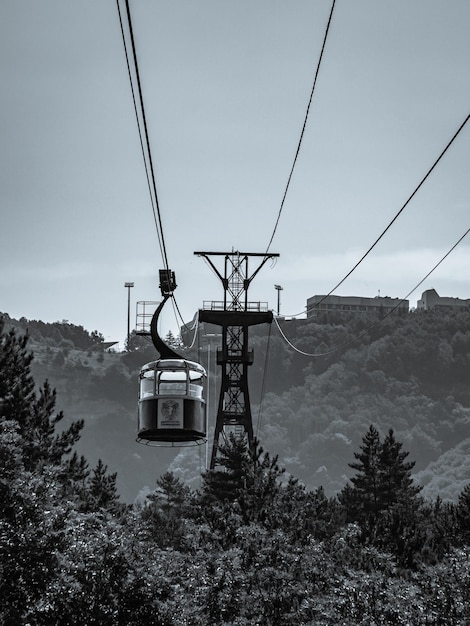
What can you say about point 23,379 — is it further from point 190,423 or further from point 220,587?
point 190,423

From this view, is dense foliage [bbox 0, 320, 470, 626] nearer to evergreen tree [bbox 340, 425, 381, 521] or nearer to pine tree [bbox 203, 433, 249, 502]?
pine tree [bbox 203, 433, 249, 502]

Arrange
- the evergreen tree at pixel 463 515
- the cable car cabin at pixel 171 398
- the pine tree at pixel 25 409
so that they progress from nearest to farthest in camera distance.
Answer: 1. the cable car cabin at pixel 171 398
2. the pine tree at pixel 25 409
3. the evergreen tree at pixel 463 515

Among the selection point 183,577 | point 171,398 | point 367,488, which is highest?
point 171,398

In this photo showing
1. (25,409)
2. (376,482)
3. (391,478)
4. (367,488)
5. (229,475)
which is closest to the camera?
(25,409)

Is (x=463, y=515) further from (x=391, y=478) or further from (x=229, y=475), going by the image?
(x=391, y=478)

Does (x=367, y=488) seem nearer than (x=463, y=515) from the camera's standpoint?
No

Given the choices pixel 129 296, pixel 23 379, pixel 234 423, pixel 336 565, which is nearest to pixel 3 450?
pixel 336 565

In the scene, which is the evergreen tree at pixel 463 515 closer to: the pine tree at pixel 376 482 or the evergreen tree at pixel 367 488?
the pine tree at pixel 376 482

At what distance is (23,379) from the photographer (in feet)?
162

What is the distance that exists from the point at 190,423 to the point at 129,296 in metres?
174

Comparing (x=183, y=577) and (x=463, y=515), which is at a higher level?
(x=183, y=577)

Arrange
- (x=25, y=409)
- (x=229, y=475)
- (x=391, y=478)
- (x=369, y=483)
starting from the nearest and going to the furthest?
(x=25, y=409)
(x=229, y=475)
(x=369, y=483)
(x=391, y=478)

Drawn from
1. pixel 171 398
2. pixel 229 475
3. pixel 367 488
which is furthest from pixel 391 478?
pixel 171 398

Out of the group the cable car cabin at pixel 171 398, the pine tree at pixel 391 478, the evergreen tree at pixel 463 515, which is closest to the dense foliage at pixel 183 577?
the cable car cabin at pixel 171 398
